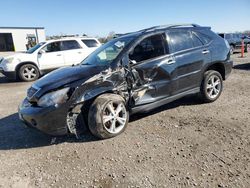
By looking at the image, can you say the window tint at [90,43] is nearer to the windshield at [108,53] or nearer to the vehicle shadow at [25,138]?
the windshield at [108,53]

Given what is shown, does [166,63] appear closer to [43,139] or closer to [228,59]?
[228,59]

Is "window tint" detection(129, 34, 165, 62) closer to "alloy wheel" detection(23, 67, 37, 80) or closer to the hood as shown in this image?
the hood

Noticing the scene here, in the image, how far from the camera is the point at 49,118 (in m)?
3.61

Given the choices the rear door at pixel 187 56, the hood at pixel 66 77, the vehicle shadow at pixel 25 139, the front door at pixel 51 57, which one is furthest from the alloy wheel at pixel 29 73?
the rear door at pixel 187 56

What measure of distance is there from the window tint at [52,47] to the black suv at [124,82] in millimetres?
6131

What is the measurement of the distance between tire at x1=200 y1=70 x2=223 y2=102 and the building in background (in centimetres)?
3693

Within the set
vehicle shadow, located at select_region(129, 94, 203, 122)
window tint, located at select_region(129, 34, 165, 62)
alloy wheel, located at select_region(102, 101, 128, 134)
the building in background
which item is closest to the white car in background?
vehicle shadow, located at select_region(129, 94, 203, 122)

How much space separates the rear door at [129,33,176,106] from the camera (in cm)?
420

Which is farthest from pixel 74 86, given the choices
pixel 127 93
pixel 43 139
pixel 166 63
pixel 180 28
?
pixel 180 28

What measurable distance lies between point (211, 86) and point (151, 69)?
1.80 m

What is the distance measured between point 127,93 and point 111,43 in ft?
4.54

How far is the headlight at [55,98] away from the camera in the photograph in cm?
363

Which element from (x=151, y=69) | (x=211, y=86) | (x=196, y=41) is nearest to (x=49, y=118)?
(x=151, y=69)

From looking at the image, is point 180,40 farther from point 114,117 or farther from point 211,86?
point 114,117
